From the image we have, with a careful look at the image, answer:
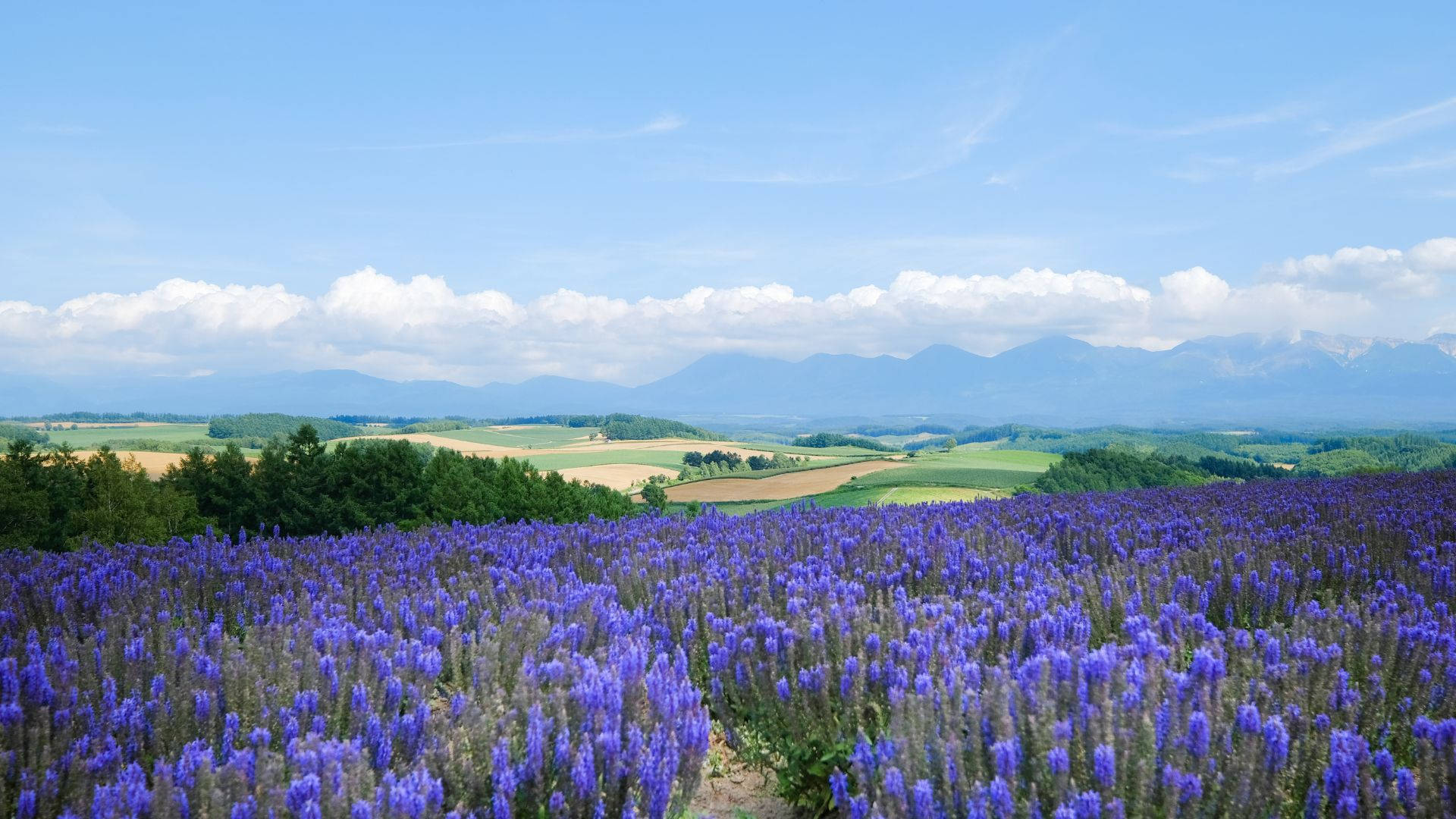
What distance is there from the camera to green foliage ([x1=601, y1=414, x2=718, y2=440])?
62.0m

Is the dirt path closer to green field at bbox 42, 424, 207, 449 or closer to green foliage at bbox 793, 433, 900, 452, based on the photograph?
green field at bbox 42, 424, 207, 449

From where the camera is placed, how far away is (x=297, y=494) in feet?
64.8

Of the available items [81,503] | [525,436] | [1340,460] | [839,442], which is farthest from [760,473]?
[1340,460]

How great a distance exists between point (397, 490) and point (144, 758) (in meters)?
16.3

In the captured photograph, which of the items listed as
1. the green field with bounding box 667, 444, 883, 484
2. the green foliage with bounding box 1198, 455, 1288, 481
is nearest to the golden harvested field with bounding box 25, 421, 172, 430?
the green field with bounding box 667, 444, 883, 484

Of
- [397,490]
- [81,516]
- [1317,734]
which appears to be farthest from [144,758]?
[81,516]

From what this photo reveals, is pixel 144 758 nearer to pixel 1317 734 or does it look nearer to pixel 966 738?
pixel 966 738

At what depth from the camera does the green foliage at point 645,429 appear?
62.0 meters

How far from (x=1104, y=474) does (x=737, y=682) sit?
24.9 m

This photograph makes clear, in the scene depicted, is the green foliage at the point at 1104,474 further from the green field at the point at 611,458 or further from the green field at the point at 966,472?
the green field at the point at 611,458

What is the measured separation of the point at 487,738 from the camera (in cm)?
315

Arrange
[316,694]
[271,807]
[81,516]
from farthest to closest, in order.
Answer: [81,516] < [316,694] < [271,807]

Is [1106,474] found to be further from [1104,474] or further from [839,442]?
[839,442]

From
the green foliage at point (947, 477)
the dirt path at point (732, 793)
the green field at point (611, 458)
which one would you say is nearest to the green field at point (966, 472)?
the green foliage at point (947, 477)
